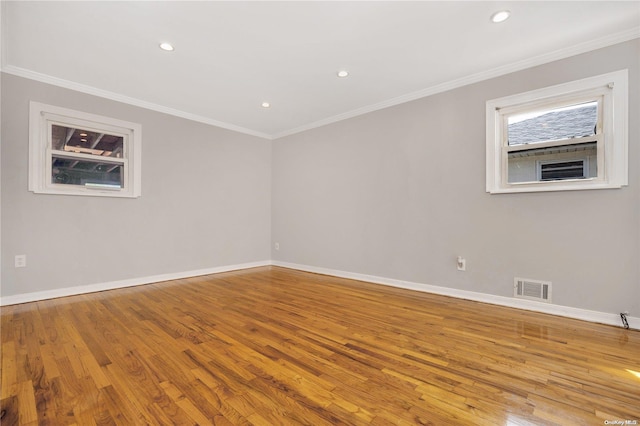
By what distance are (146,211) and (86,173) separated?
2.66 feet

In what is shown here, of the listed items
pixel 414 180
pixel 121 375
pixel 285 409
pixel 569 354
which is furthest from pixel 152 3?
pixel 569 354

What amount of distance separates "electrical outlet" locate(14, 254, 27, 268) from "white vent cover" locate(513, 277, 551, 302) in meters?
5.28

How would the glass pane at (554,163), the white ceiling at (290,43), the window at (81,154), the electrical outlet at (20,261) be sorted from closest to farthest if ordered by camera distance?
the white ceiling at (290,43), the glass pane at (554,163), the electrical outlet at (20,261), the window at (81,154)

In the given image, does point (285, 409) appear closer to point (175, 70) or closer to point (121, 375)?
point (121, 375)

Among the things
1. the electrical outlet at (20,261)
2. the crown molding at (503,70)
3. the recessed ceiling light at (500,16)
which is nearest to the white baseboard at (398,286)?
the electrical outlet at (20,261)

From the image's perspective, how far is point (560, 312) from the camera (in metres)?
2.59

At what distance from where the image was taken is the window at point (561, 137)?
2.39 m

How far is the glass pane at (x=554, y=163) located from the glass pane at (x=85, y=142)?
4.91m

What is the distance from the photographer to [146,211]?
3.88m

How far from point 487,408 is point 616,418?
22.5 inches

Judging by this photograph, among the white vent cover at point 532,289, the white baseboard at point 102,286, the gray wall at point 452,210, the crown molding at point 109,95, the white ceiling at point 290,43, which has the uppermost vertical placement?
the white ceiling at point 290,43

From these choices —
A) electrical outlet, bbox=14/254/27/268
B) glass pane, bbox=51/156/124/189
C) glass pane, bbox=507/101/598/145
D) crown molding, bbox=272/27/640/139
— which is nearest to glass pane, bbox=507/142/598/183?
glass pane, bbox=507/101/598/145

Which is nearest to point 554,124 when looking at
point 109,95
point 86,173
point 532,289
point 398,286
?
point 532,289

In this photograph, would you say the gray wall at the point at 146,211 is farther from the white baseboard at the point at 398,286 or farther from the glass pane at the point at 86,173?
the glass pane at the point at 86,173
